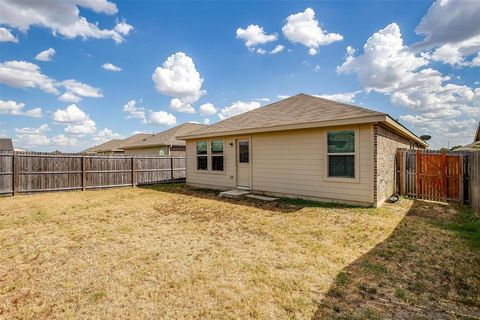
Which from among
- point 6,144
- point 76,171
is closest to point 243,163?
point 76,171

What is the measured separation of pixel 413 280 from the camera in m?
3.26

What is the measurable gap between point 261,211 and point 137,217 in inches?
143

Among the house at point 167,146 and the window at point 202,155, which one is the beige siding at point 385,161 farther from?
the house at point 167,146

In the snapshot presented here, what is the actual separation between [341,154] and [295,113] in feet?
9.22

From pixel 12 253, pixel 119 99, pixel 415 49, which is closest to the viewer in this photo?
pixel 12 253

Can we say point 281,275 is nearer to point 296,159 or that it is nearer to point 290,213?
point 290,213

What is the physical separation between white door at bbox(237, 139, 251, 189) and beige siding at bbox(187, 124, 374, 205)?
30 cm

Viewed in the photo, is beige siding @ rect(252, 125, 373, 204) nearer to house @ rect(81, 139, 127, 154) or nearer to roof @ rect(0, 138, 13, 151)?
house @ rect(81, 139, 127, 154)

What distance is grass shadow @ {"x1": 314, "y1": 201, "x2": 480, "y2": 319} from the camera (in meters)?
2.58

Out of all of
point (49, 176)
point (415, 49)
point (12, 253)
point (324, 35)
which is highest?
point (324, 35)

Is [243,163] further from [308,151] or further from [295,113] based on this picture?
[308,151]

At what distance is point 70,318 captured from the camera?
2.49m

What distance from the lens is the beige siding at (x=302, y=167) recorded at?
24.1 ft

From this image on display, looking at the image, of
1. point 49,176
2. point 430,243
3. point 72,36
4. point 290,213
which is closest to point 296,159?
point 290,213
